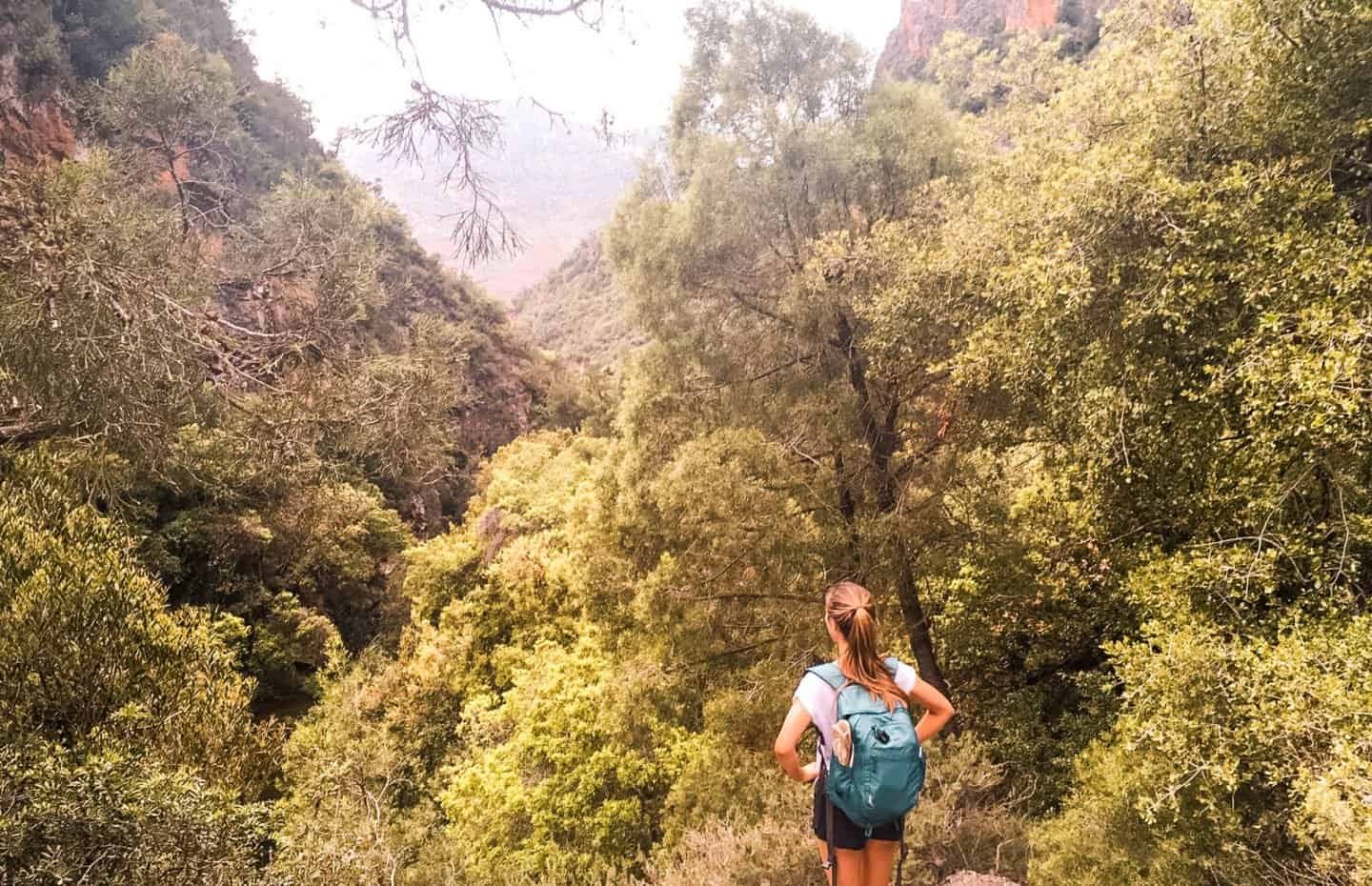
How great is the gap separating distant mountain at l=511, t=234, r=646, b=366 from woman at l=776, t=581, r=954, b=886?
4031cm

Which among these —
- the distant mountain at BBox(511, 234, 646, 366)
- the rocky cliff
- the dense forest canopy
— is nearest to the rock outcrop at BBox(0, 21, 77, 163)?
the dense forest canopy

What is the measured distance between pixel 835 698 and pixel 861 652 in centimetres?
20

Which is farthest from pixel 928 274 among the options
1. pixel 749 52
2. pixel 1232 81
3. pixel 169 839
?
pixel 169 839

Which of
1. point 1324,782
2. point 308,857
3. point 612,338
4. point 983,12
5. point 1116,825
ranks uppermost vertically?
point 983,12

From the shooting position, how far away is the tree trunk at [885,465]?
841 cm

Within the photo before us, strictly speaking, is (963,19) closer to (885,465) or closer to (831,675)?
(885,465)

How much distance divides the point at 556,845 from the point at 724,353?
804 cm

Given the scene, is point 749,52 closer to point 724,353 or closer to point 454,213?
point 724,353

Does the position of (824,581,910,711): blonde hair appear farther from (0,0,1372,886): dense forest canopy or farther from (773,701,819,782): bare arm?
(0,0,1372,886): dense forest canopy

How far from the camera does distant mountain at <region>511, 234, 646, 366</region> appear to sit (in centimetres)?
4781

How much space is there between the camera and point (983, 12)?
5450 centimetres

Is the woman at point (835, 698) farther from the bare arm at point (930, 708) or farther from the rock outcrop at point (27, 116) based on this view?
the rock outcrop at point (27, 116)

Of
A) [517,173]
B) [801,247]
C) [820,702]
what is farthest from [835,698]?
[801,247]

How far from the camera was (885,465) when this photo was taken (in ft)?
28.6
